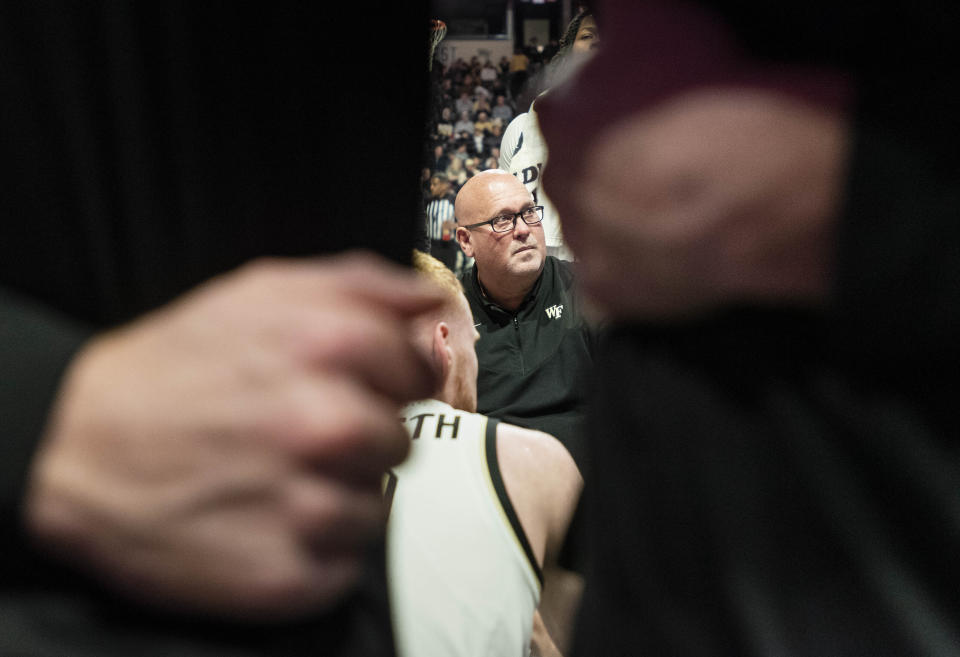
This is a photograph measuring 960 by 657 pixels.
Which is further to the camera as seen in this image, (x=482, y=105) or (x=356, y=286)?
(x=482, y=105)

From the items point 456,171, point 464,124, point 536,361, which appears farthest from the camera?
point 464,124

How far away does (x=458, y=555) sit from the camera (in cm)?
129

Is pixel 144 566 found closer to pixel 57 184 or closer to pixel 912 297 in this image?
pixel 57 184

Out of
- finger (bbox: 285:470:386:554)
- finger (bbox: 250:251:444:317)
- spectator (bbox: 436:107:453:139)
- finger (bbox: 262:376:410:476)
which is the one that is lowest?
spectator (bbox: 436:107:453:139)

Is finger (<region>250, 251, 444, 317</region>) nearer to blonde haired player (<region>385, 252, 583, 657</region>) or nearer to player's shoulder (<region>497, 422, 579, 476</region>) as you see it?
blonde haired player (<region>385, 252, 583, 657</region>)

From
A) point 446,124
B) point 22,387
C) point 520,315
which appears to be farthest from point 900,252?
point 446,124

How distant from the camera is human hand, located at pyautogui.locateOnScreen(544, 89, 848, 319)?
0.31m

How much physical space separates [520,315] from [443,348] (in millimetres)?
643

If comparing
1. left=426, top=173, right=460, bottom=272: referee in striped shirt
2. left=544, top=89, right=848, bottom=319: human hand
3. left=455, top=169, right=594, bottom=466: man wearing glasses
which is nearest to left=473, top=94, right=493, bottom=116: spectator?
left=426, top=173, right=460, bottom=272: referee in striped shirt

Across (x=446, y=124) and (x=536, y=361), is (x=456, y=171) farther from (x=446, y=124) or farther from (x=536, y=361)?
(x=536, y=361)

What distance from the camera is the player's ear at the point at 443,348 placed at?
61.7 inches

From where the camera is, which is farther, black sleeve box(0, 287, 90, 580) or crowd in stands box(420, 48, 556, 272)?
crowd in stands box(420, 48, 556, 272)

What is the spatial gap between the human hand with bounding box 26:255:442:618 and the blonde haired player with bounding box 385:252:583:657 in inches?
34.7

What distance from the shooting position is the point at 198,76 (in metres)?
0.30
